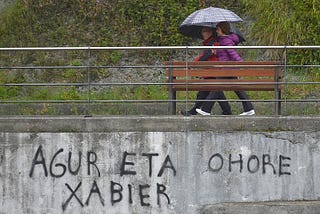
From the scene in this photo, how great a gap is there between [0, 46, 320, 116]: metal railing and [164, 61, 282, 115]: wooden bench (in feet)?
0.58

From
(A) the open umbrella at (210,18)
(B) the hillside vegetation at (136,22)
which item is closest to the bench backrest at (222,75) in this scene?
(A) the open umbrella at (210,18)

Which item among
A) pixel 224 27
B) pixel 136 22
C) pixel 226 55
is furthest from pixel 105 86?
pixel 226 55

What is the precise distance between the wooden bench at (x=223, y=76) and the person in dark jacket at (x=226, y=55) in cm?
22

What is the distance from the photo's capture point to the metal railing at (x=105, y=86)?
30.0 ft

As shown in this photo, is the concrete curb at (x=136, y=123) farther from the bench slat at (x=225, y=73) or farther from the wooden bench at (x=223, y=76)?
the bench slat at (x=225, y=73)

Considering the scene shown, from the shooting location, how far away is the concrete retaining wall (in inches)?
348

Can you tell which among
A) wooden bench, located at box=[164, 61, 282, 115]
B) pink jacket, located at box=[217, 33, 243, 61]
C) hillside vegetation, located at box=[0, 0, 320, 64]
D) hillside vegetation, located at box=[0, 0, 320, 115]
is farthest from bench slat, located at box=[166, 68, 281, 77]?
hillside vegetation, located at box=[0, 0, 320, 64]

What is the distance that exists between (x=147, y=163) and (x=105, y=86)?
3830 mm

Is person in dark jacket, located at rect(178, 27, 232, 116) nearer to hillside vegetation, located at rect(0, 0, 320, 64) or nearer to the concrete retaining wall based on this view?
the concrete retaining wall

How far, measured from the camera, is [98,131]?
8.85m

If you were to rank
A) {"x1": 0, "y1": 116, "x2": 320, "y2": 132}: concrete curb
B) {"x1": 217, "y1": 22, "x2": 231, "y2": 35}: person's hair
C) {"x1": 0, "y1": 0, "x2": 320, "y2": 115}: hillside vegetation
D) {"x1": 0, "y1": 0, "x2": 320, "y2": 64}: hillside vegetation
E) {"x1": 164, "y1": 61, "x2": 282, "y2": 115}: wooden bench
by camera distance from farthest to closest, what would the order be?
{"x1": 0, "y1": 0, "x2": 320, "y2": 64}: hillside vegetation < {"x1": 0, "y1": 0, "x2": 320, "y2": 115}: hillside vegetation < {"x1": 217, "y1": 22, "x2": 231, "y2": 35}: person's hair < {"x1": 164, "y1": 61, "x2": 282, "y2": 115}: wooden bench < {"x1": 0, "y1": 116, "x2": 320, "y2": 132}: concrete curb

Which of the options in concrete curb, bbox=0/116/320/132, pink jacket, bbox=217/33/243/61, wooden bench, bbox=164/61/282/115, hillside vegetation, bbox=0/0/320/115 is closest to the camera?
concrete curb, bbox=0/116/320/132

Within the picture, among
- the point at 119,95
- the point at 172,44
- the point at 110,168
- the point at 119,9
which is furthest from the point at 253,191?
the point at 119,9

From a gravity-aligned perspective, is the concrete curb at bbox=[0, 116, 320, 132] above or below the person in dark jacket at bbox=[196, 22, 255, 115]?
below
